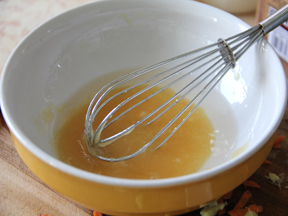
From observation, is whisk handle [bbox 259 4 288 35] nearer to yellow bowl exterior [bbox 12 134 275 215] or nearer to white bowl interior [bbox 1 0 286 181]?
white bowl interior [bbox 1 0 286 181]

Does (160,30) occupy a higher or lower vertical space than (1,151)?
higher

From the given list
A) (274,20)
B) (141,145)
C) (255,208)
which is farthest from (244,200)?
(274,20)

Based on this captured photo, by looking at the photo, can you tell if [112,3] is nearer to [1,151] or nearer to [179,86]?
[179,86]

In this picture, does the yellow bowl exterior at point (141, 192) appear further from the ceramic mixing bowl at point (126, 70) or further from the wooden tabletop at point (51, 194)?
the wooden tabletop at point (51, 194)

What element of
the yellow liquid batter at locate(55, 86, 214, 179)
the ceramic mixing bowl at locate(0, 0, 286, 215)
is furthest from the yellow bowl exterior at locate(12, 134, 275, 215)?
the yellow liquid batter at locate(55, 86, 214, 179)

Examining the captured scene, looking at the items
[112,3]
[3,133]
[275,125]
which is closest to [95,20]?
[112,3]

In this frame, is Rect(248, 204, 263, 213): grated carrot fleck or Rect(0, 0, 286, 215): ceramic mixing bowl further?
Rect(248, 204, 263, 213): grated carrot fleck
